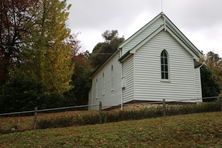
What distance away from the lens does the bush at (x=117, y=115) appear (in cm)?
2289

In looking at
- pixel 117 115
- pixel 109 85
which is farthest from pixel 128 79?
pixel 117 115

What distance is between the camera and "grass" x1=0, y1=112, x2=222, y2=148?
55.7ft

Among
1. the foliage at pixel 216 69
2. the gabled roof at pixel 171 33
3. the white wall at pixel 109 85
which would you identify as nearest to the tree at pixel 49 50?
the white wall at pixel 109 85

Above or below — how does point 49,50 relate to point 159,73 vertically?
above

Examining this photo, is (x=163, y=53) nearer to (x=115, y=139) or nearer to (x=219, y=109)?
(x=219, y=109)

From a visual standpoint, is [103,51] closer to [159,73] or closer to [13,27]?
[13,27]

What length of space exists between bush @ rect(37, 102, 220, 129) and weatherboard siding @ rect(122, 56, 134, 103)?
5.26 meters

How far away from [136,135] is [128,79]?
41.5 ft

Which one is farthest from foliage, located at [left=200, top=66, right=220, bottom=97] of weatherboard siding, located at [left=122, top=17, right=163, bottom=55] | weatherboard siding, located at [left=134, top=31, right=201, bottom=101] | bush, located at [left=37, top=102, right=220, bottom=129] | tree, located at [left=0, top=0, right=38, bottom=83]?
tree, located at [left=0, top=0, right=38, bottom=83]

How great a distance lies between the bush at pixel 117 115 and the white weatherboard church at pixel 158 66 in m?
4.22

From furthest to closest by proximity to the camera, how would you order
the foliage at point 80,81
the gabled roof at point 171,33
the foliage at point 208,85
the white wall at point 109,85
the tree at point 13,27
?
the foliage at point 80,81 < the foliage at point 208,85 < the tree at point 13,27 < the white wall at point 109,85 < the gabled roof at point 171,33

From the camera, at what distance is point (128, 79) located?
3042 centimetres

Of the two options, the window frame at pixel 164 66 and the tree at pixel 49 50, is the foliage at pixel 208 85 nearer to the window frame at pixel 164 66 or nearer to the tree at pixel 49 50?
the window frame at pixel 164 66

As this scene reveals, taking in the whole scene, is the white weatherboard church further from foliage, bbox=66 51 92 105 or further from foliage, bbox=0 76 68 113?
foliage, bbox=66 51 92 105
